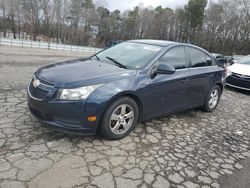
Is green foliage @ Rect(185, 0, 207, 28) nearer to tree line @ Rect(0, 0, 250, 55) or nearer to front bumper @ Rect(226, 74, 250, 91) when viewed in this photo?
tree line @ Rect(0, 0, 250, 55)

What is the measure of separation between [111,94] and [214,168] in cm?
165

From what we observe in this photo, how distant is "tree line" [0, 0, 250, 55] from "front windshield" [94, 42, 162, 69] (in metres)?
40.1

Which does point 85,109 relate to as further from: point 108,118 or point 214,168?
point 214,168

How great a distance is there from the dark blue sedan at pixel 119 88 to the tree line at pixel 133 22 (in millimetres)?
39788

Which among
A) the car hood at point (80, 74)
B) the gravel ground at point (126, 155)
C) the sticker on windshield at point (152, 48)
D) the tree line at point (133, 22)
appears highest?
the tree line at point (133, 22)

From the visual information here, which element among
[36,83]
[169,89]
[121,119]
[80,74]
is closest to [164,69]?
[169,89]

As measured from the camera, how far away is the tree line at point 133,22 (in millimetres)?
39781

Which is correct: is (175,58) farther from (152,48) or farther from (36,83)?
(36,83)

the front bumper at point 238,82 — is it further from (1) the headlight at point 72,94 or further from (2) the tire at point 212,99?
(1) the headlight at point 72,94

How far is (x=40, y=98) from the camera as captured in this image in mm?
2881

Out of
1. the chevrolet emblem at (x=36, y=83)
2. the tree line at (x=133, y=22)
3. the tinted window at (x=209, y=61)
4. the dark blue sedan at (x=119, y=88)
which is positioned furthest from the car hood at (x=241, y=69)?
the tree line at (x=133, y=22)

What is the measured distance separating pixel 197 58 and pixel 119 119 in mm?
2278

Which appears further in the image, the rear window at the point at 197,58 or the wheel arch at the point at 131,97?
the rear window at the point at 197,58

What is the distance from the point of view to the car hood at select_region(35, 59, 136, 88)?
112 inches
